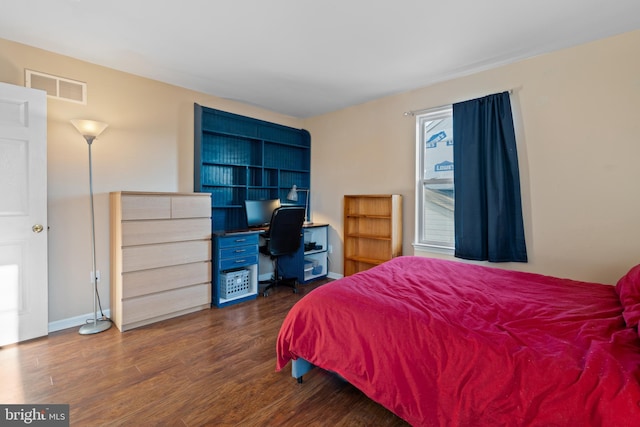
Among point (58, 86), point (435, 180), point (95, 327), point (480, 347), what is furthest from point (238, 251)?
point (480, 347)

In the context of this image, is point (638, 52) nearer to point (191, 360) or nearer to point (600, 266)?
point (600, 266)

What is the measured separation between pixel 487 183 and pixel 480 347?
2.07 metres

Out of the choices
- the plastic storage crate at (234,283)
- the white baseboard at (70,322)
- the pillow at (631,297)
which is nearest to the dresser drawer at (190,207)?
the plastic storage crate at (234,283)

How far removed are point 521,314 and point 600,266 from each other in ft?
5.05

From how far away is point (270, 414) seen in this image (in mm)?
1570

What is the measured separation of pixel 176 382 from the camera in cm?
185

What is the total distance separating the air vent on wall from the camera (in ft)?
8.09

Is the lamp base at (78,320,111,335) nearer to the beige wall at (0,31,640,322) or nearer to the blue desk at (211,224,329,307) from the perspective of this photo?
the beige wall at (0,31,640,322)

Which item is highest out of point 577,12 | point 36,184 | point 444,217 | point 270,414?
point 577,12

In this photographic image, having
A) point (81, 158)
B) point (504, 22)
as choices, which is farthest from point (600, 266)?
point (81, 158)

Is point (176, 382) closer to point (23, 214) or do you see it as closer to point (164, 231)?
point (164, 231)

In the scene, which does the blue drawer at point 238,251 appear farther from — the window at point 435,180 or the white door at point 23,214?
the window at point 435,180

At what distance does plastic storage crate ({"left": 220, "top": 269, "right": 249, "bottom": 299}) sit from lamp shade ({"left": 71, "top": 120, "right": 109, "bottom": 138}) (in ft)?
5.89

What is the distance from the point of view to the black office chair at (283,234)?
132 inches
